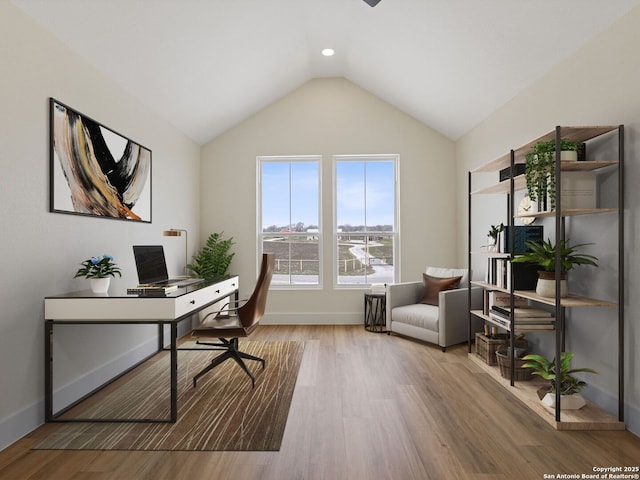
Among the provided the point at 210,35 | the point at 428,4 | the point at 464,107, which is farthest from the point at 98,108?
the point at 464,107

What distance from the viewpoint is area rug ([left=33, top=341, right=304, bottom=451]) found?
7.33 feet

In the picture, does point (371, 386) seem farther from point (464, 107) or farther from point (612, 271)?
point (464, 107)

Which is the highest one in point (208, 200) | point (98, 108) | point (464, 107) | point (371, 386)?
point (464, 107)

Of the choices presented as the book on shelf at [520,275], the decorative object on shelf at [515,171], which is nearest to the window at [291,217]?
the decorative object on shelf at [515,171]

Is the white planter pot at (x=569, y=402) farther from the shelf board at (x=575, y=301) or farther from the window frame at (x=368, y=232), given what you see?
the window frame at (x=368, y=232)

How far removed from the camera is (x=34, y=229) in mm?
2445

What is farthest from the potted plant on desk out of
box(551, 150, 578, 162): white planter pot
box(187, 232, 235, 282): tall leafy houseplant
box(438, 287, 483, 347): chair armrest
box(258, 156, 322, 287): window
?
box(551, 150, 578, 162): white planter pot

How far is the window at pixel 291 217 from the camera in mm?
5586

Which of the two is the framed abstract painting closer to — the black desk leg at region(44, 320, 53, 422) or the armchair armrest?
the black desk leg at region(44, 320, 53, 422)

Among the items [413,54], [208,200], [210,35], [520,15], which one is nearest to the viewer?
[520,15]

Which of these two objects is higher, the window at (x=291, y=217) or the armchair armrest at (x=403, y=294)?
the window at (x=291, y=217)

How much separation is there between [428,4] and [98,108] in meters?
2.84

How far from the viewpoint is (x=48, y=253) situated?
2.57 metres

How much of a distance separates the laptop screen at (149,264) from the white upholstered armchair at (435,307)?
263 centimetres
